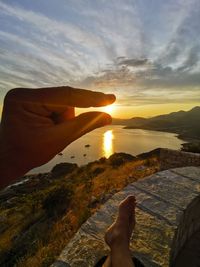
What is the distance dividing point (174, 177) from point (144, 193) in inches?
32.7

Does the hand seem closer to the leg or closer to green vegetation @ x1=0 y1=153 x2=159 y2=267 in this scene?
the leg

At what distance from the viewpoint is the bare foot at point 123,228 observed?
183 centimetres

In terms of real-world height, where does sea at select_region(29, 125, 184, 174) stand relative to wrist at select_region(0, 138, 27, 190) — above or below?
below

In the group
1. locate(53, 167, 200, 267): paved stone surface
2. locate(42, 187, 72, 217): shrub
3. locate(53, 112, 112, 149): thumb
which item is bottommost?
locate(42, 187, 72, 217): shrub

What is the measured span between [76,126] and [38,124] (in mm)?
119

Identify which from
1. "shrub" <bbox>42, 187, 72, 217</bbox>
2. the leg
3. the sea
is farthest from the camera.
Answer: the sea

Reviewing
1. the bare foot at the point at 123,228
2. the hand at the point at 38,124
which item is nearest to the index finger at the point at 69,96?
the hand at the point at 38,124

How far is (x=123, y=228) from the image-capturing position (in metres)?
1.97

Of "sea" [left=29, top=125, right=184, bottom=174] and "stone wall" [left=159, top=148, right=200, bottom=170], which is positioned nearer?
"stone wall" [left=159, top=148, right=200, bottom=170]

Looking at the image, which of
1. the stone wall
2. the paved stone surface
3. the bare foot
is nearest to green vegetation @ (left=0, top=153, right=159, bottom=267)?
the stone wall

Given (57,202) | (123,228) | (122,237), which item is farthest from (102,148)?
(122,237)

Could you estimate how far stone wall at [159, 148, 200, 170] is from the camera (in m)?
4.92

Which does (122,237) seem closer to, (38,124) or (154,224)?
(154,224)

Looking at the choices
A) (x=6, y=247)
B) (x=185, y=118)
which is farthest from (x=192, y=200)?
(x=185, y=118)
